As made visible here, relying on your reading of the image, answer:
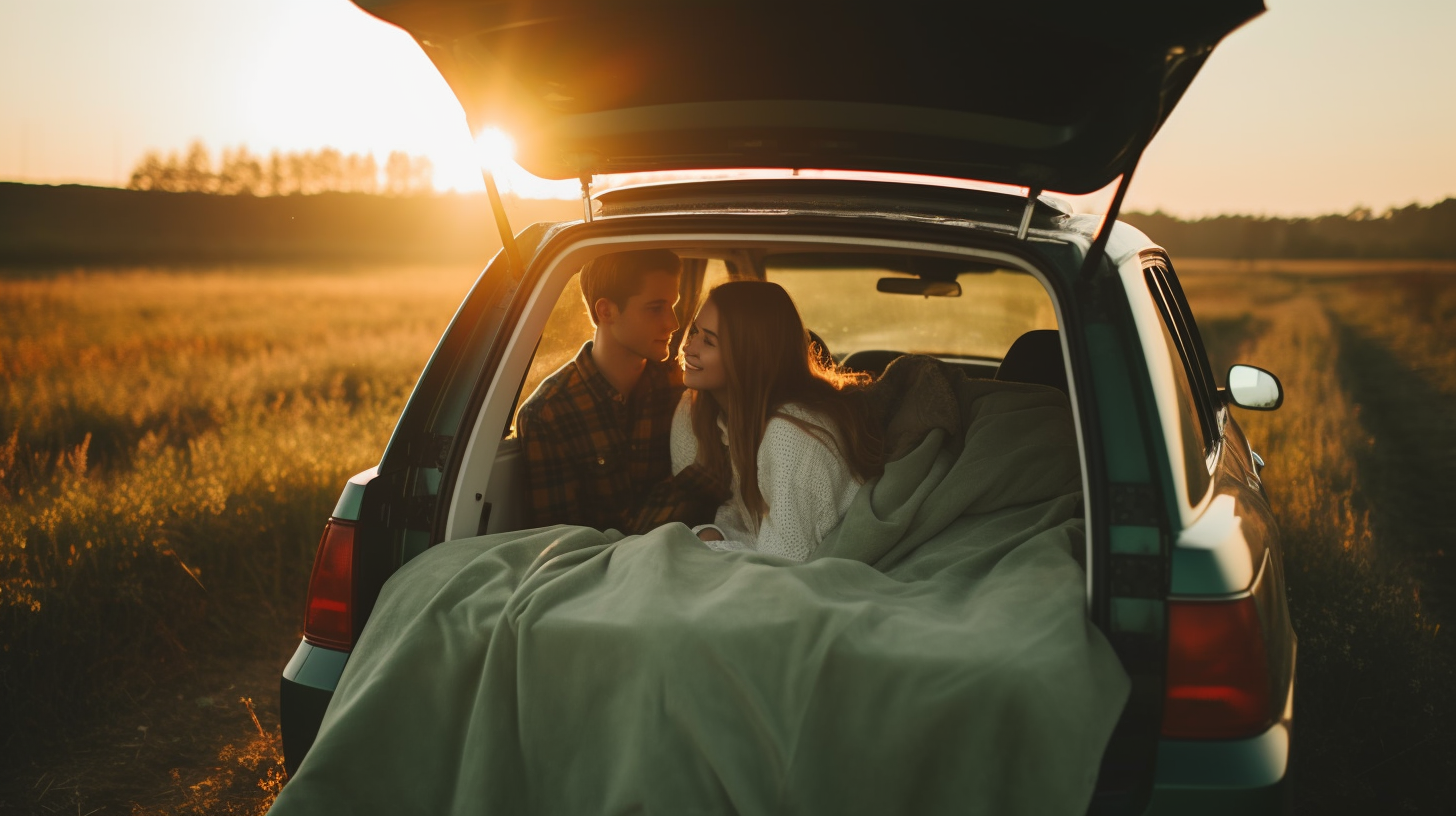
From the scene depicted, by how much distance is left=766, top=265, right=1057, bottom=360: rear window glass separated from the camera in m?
4.69

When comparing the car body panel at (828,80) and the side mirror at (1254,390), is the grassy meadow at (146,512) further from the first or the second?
the side mirror at (1254,390)

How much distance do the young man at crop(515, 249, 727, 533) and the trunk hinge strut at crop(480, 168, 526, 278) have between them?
53 centimetres

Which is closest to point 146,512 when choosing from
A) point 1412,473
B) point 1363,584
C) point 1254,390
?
point 1254,390

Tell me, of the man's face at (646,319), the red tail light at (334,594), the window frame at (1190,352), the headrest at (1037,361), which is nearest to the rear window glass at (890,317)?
the window frame at (1190,352)

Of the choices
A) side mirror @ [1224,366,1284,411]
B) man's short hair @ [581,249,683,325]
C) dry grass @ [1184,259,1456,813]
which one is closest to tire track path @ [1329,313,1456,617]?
dry grass @ [1184,259,1456,813]

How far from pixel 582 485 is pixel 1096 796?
164 centimetres

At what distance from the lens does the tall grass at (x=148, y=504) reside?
3645mm

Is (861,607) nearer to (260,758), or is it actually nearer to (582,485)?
(582,485)

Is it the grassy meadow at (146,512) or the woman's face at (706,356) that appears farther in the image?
the grassy meadow at (146,512)

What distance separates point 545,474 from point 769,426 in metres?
0.65

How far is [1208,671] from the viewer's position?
157cm

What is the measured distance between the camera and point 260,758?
331cm

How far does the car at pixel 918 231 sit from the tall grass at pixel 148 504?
211 centimetres

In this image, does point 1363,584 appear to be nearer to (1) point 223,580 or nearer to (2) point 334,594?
(2) point 334,594
